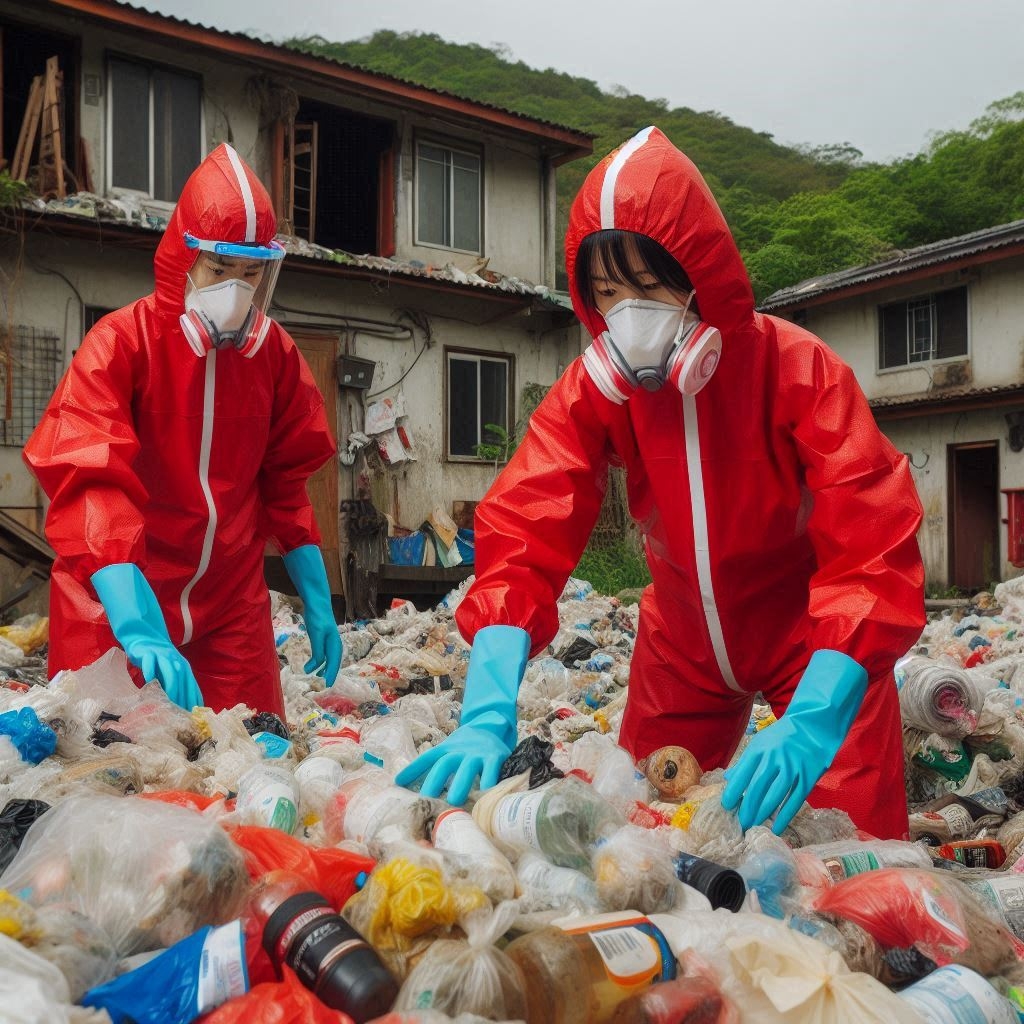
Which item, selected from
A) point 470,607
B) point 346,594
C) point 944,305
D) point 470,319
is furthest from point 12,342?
point 944,305

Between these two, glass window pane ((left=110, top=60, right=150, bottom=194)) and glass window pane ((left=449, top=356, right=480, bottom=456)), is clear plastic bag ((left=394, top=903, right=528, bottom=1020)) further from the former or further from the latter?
glass window pane ((left=449, top=356, right=480, bottom=456))

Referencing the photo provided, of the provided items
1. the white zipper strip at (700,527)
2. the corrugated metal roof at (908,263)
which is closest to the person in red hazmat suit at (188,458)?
the white zipper strip at (700,527)

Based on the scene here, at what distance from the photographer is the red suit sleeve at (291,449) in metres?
3.69

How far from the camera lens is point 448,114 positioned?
1245 cm

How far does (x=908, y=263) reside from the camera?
17203 mm

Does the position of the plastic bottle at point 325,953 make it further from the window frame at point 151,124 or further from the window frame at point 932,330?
the window frame at point 932,330

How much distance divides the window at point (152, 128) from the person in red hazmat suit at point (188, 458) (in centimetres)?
809

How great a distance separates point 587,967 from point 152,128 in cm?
1120

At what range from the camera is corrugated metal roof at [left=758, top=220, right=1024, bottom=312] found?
16.1m

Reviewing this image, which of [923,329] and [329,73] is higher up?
[329,73]

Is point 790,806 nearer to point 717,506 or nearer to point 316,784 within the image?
point 717,506

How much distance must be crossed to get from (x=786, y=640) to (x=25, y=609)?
23.1 ft

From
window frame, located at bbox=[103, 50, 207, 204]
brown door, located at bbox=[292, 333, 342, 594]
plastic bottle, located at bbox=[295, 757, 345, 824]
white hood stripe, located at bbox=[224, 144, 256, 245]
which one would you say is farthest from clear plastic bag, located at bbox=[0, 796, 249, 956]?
window frame, located at bbox=[103, 50, 207, 204]

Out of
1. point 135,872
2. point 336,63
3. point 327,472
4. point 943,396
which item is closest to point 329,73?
point 336,63
